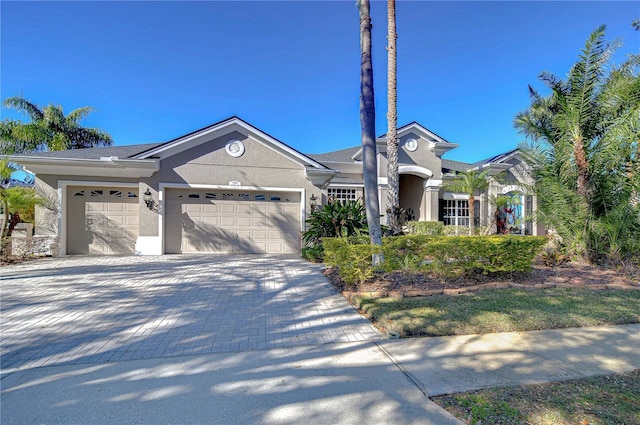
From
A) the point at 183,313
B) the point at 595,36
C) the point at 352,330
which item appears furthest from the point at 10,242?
the point at 595,36

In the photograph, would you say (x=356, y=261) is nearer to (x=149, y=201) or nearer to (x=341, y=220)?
(x=341, y=220)

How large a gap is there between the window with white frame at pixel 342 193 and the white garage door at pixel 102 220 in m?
8.57

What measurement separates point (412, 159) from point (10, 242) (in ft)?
55.3

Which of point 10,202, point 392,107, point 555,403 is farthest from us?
point 392,107

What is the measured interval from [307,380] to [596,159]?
1003 centimetres

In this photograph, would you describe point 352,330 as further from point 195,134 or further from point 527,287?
point 195,134

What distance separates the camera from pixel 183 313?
4895mm

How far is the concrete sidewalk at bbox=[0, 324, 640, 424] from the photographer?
96.6 inches

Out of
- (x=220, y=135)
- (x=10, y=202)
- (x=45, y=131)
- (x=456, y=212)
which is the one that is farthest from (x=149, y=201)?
(x=45, y=131)

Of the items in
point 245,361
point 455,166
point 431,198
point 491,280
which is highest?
point 455,166

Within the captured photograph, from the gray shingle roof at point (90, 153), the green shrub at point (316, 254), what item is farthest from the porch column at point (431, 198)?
the gray shingle roof at point (90, 153)

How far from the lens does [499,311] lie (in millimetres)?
4727

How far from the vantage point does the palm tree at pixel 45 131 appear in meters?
18.6

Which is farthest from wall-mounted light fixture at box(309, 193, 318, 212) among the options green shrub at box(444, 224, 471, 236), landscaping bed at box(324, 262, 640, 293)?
green shrub at box(444, 224, 471, 236)
